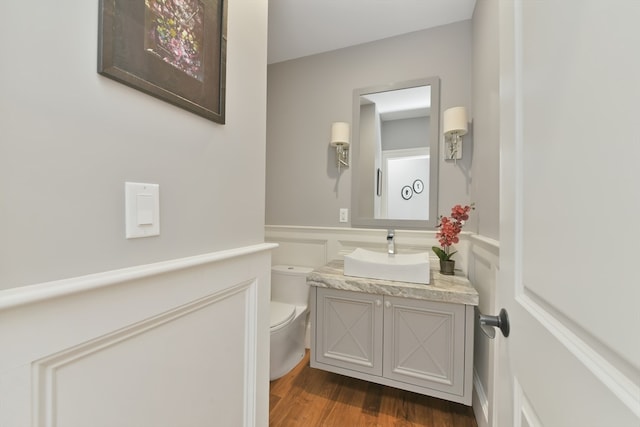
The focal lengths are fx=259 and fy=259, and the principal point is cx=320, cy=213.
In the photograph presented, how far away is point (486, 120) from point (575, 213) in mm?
1260

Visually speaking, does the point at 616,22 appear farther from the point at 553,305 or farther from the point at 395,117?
the point at 395,117

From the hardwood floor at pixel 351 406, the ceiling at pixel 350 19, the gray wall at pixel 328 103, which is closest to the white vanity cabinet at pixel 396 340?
the hardwood floor at pixel 351 406

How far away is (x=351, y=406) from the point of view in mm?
1482

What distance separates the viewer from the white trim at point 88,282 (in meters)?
0.37

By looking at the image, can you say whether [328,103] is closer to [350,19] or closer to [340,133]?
[340,133]

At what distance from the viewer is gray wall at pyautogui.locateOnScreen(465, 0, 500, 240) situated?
120cm

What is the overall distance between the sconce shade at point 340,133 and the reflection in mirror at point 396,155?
79 millimetres

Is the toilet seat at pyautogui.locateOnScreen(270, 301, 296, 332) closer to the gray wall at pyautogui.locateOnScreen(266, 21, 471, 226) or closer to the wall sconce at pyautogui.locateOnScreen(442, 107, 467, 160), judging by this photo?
the gray wall at pyautogui.locateOnScreen(266, 21, 471, 226)

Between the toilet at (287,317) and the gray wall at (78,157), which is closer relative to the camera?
the gray wall at (78,157)

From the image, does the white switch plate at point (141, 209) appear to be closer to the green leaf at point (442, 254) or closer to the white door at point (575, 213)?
the white door at point (575, 213)

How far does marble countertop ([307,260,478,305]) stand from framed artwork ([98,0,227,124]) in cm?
106

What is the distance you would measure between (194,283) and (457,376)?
1348 mm

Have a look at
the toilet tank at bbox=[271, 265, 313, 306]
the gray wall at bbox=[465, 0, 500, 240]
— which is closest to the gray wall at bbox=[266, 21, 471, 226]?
the gray wall at bbox=[465, 0, 500, 240]

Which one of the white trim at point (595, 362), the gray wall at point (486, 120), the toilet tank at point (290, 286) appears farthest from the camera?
the toilet tank at point (290, 286)
